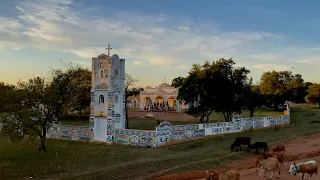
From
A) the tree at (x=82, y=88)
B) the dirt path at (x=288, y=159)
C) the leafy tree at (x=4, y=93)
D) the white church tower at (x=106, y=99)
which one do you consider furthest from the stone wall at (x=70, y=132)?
the dirt path at (x=288, y=159)

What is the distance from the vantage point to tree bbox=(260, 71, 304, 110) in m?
71.9

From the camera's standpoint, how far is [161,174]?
16719mm

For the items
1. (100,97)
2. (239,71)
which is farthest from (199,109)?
(100,97)

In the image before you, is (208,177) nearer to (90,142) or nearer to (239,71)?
(90,142)

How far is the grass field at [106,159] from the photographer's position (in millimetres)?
17562

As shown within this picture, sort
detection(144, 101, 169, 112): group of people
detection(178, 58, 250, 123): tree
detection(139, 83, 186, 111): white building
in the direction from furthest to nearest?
detection(139, 83, 186, 111): white building < detection(144, 101, 169, 112): group of people < detection(178, 58, 250, 123): tree

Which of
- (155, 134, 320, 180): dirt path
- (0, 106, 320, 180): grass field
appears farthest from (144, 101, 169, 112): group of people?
(155, 134, 320, 180): dirt path

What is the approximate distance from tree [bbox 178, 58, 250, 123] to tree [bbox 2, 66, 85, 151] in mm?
15078

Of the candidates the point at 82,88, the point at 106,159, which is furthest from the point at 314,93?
the point at 106,159

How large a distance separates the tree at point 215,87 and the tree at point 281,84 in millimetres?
33927

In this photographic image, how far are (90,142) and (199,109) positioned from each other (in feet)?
45.8

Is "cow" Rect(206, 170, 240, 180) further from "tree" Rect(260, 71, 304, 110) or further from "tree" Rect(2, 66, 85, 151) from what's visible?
"tree" Rect(260, 71, 304, 110)

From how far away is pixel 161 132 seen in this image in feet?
86.6

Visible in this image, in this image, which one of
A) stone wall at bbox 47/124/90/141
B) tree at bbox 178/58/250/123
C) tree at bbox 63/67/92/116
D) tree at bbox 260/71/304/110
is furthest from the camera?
tree at bbox 260/71/304/110
